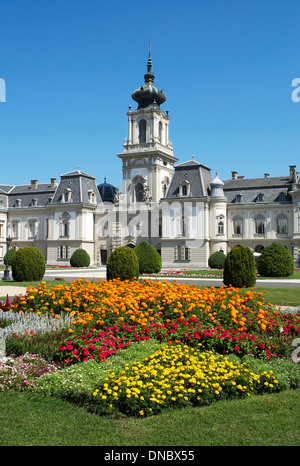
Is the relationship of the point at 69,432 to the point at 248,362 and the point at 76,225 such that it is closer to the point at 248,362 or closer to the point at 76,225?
the point at 248,362

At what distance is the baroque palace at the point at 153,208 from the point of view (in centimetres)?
5384

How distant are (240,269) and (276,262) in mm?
9447

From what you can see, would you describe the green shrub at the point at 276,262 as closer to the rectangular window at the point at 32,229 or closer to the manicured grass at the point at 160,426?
the manicured grass at the point at 160,426

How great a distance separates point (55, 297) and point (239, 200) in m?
46.1

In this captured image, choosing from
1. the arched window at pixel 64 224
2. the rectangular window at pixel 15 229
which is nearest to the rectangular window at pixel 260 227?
the arched window at pixel 64 224

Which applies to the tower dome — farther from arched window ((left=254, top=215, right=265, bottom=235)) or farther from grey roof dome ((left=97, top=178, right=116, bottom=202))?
arched window ((left=254, top=215, right=265, bottom=235))

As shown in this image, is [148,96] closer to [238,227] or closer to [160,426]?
[238,227]

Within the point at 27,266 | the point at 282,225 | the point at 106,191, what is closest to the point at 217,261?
the point at 282,225

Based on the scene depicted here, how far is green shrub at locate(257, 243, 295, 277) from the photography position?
106ft

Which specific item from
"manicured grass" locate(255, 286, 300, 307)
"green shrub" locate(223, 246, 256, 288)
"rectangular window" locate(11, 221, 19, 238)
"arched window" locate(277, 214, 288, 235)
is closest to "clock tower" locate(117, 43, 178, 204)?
"arched window" locate(277, 214, 288, 235)

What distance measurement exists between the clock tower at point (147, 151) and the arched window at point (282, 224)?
15.0 metres

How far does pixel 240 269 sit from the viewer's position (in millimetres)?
23844

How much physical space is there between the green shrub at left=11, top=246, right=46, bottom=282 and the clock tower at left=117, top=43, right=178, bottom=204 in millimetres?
29849
